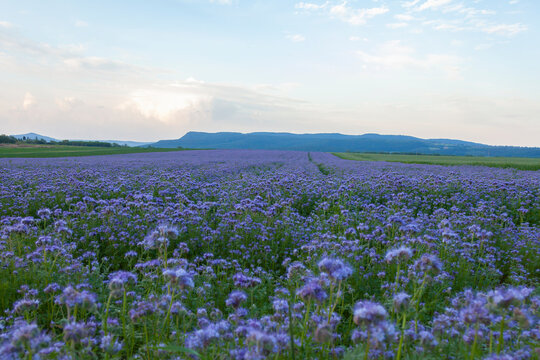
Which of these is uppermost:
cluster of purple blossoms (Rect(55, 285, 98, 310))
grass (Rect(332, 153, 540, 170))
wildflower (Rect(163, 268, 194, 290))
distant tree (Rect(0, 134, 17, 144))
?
distant tree (Rect(0, 134, 17, 144))

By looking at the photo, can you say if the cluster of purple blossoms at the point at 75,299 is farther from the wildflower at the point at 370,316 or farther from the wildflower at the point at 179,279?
the wildflower at the point at 370,316

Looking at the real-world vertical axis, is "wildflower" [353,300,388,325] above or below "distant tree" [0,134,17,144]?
below

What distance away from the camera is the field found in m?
2.21

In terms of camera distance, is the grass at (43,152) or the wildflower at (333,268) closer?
the wildflower at (333,268)

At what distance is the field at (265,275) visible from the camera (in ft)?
7.26

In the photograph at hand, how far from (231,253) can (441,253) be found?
391 centimetres

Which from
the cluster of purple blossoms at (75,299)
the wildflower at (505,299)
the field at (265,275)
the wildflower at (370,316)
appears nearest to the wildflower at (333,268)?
the field at (265,275)

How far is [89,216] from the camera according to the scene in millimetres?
7254

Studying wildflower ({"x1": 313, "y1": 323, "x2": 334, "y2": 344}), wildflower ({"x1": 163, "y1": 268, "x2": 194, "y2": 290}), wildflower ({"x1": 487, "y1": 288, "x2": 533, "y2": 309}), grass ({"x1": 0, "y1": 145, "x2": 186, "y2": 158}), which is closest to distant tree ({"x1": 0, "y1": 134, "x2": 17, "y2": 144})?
grass ({"x1": 0, "y1": 145, "x2": 186, "y2": 158})

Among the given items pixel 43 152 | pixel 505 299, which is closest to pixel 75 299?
pixel 505 299

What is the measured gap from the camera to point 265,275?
17.2ft

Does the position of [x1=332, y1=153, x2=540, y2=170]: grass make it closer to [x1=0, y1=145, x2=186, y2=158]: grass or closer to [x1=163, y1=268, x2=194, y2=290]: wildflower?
[x1=163, y1=268, x2=194, y2=290]: wildflower

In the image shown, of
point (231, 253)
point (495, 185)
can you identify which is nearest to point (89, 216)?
point (231, 253)

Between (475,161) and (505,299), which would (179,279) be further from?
(475,161)
